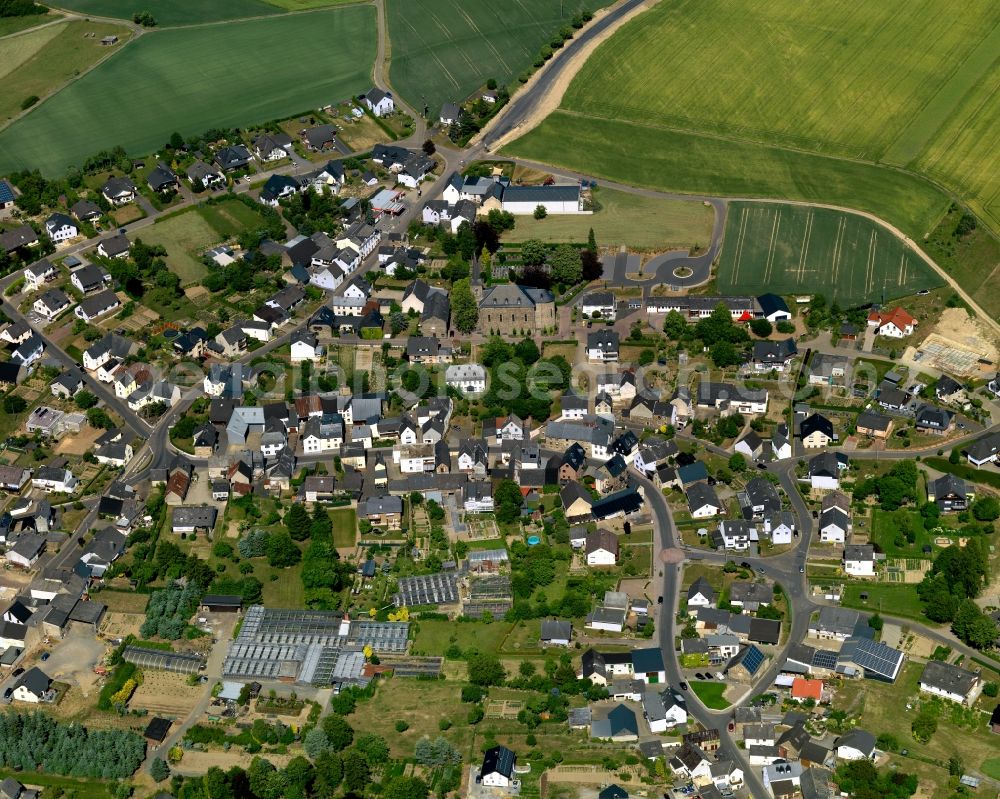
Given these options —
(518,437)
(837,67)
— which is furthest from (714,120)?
(518,437)

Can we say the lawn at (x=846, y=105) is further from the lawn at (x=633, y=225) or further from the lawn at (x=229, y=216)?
the lawn at (x=229, y=216)

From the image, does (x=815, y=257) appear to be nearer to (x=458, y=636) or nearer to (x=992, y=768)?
(x=458, y=636)

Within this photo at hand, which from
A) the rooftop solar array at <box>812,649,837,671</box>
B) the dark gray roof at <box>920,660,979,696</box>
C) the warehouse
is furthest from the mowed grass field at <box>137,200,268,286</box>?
the dark gray roof at <box>920,660,979,696</box>

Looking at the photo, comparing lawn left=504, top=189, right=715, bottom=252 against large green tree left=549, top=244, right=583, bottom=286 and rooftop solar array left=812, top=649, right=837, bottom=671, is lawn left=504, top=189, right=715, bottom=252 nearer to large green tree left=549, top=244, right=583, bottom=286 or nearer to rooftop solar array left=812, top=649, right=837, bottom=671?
large green tree left=549, top=244, right=583, bottom=286

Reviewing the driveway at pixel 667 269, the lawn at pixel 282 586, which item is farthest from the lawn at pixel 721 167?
the lawn at pixel 282 586

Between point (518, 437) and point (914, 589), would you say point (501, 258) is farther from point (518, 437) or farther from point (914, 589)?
point (914, 589)

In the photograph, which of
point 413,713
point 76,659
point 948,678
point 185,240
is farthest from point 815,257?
point 76,659
